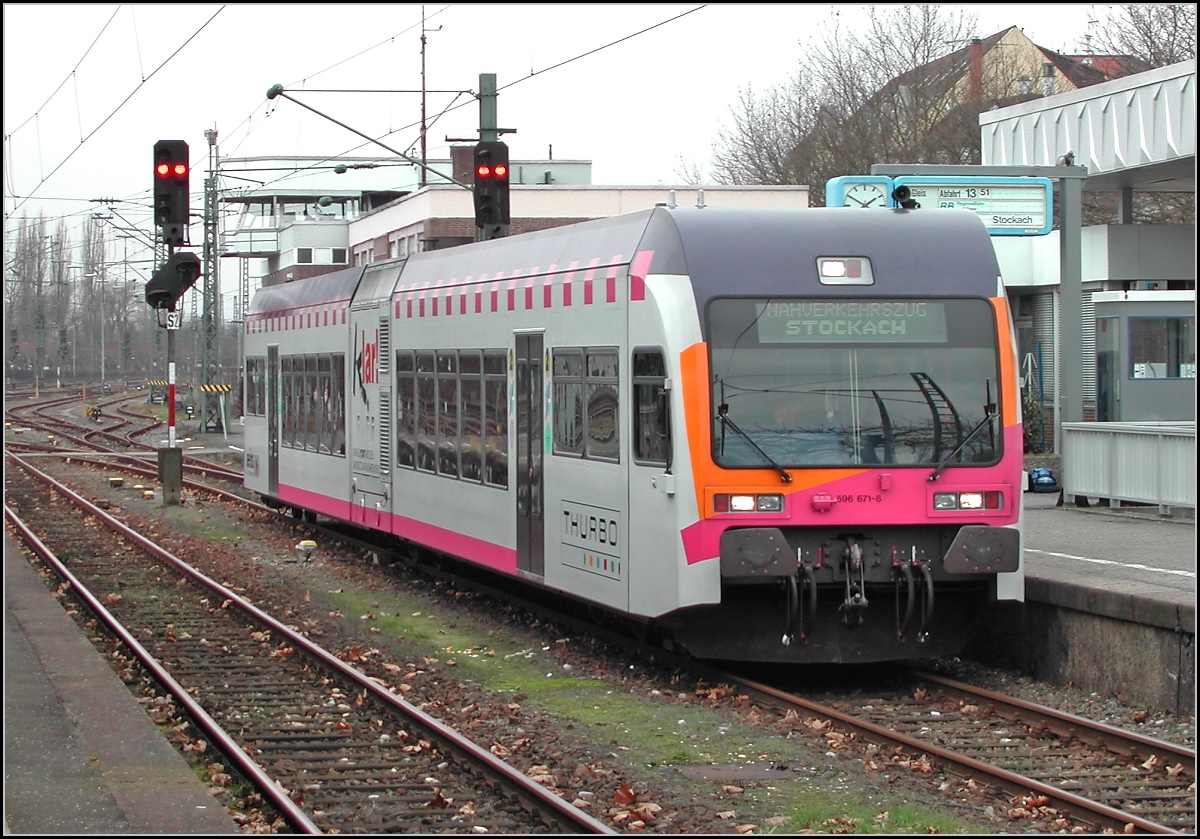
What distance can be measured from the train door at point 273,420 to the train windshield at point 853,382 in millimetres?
12678

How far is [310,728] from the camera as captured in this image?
31.9 ft

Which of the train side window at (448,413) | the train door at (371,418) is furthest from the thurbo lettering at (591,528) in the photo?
the train door at (371,418)

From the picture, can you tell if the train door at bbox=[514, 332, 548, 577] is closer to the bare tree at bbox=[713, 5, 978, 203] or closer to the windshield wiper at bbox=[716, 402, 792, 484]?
the windshield wiper at bbox=[716, 402, 792, 484]

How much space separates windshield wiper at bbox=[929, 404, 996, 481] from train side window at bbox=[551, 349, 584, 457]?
2.58m

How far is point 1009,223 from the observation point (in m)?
18.0

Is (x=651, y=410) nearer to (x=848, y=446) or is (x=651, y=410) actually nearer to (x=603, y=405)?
(x=603, y=405)

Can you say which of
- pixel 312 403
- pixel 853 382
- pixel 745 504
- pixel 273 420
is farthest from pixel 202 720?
pixel 273 420

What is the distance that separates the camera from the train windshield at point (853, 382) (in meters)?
9.93

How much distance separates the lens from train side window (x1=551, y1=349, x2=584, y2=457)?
11445 millimetres

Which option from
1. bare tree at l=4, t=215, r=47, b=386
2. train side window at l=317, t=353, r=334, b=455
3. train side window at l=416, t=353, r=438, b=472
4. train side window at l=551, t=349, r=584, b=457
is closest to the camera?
train side window at l=551, t=349, r=584, b=457

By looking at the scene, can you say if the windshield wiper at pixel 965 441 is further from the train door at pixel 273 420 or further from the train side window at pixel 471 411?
the train door at pixel 273 420

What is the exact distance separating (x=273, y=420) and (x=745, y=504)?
1323 centimetres

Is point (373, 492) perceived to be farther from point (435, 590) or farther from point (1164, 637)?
point (1164, 637)

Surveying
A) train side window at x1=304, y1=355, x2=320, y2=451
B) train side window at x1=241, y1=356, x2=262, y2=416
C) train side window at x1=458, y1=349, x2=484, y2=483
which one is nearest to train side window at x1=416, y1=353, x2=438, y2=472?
train side window at x1=458, y1=349, x2=484, y2=483
